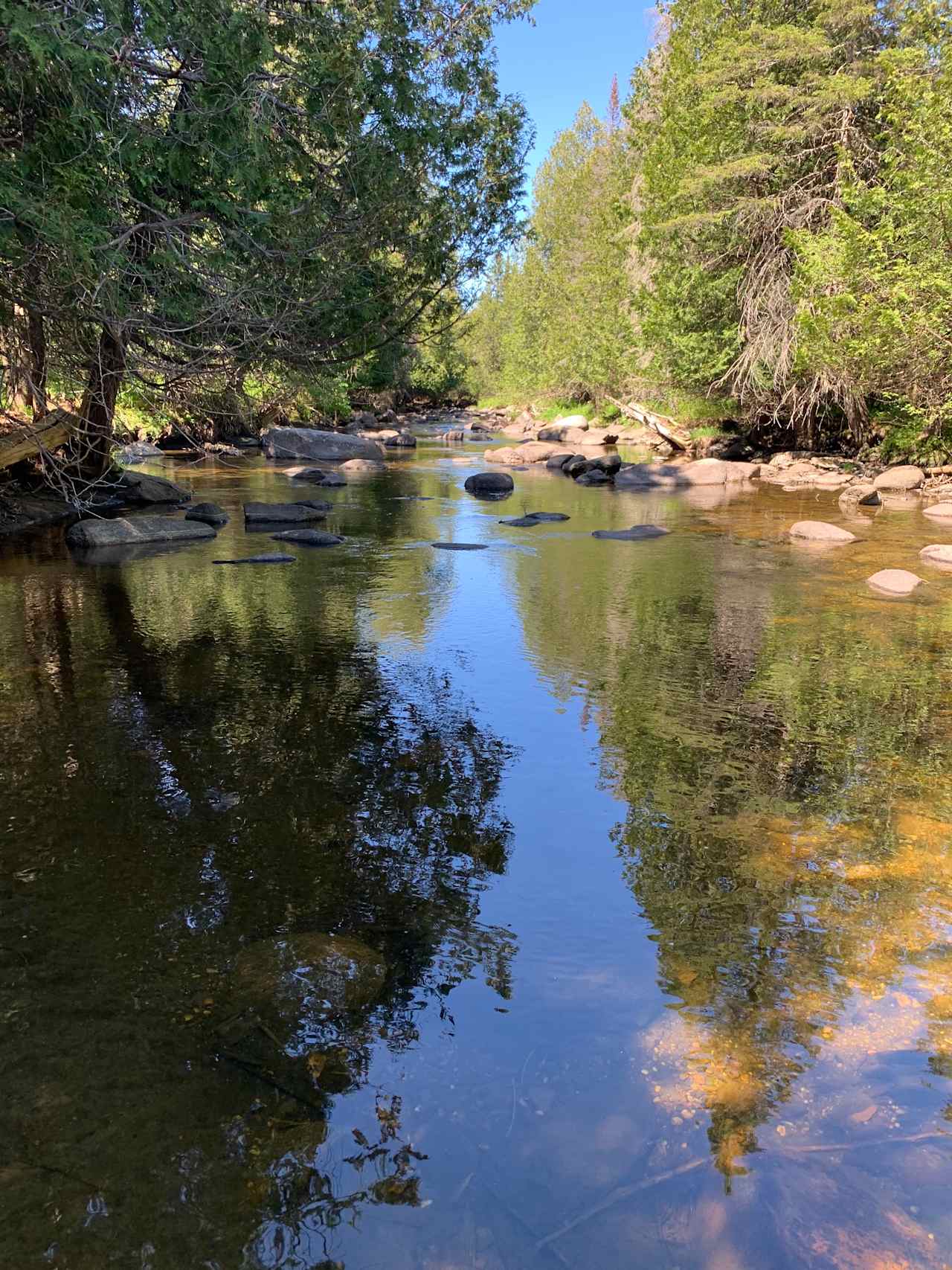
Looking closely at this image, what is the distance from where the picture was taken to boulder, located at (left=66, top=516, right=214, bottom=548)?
41.1ft

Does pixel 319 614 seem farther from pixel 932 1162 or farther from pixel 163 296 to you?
pixel 932 1162

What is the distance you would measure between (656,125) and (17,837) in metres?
28.8

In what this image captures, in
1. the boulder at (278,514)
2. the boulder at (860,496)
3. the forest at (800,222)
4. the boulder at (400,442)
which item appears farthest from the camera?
the boulder at (400,442)

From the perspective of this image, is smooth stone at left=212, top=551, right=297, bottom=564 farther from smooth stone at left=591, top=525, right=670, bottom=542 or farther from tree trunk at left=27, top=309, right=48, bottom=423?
smooth stone at left=591, top=525, right=670, bottom=542

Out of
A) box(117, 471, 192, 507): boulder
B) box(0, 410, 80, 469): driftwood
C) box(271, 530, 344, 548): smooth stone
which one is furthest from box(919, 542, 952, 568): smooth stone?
box(117, 471, 192, 507): boulder

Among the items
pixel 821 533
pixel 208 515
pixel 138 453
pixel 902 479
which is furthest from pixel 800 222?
pixel 138 453

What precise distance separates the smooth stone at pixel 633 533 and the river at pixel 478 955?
19.8 ft

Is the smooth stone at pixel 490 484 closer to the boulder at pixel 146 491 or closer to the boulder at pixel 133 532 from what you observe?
the boulder at pixel 146 491

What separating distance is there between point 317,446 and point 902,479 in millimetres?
17572

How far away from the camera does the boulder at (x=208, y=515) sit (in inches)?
577

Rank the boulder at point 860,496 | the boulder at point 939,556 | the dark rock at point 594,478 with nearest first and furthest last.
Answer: the boulder at point 939,556 < the boulder at point 860,496 < the dark rock at point 594,478

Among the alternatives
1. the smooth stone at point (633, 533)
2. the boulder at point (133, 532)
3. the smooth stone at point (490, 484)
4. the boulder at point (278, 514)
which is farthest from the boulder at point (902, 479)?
the boulder at point (133, 532)

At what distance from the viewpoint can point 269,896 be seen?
379cm

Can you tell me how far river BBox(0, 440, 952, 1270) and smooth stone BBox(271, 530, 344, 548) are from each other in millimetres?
5449
